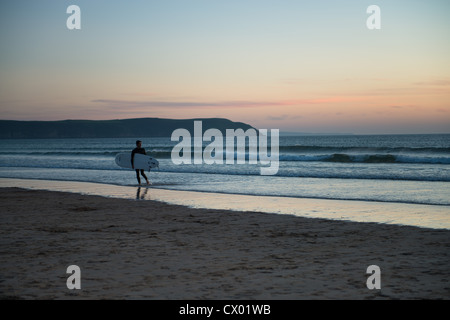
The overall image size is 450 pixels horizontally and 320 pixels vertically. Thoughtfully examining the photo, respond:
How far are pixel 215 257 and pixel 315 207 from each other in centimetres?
575

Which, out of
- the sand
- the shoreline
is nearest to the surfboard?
the shoreline

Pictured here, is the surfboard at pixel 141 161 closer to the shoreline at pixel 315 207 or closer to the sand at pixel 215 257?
the shoreline at pixel 315 207

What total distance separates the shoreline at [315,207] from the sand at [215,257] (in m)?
0.83

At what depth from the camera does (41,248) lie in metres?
6.84

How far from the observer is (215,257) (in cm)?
628

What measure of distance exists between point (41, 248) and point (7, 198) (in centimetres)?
800

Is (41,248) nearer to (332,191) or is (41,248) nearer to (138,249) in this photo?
(138,249)

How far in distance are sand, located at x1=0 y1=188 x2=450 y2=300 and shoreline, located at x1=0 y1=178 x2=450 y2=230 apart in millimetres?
828

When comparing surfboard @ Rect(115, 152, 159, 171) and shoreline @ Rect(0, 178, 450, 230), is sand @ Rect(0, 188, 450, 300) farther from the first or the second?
surfboard @ Rect(115, 152, 159, 171)

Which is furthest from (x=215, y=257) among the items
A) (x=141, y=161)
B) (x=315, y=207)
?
(x=141, y=161)

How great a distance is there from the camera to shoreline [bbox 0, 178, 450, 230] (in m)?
9.62

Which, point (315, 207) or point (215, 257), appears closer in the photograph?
point (215, 257)

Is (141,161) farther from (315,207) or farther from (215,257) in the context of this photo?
(215,257)

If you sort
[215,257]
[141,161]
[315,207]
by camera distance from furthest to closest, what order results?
[141,161] → [315,207] → [215,257]
